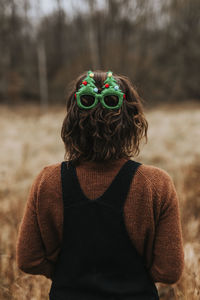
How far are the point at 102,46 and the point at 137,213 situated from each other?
75.8ft

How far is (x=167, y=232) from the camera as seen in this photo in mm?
1291

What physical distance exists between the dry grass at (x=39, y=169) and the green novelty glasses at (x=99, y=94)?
601mm

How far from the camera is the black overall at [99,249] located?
49.0 inches

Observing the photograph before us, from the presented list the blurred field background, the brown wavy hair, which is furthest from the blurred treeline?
the brown wavy hair

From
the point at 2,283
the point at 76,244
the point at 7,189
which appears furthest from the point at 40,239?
the point at 7,189

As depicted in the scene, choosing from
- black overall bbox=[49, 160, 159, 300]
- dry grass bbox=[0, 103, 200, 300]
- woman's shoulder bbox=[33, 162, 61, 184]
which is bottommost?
dry grass bbox=[0, 103, 200, 300]

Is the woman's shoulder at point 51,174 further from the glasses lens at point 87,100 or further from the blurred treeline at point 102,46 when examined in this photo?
the blurred treeline at point 102,46

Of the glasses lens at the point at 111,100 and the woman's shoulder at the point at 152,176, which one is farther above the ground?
the glasses lens at the point at 111,100

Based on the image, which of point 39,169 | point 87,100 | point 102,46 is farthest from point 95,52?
point 87,100

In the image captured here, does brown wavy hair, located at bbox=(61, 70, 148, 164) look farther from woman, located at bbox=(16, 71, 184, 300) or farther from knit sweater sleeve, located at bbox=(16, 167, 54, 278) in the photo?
knit sweater sleeve, located at bbox=(16, 167, 54, 278)

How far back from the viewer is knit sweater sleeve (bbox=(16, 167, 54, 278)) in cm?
136

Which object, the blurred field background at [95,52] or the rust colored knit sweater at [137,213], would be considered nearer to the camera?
the rust colored knit sweater at [137,213]

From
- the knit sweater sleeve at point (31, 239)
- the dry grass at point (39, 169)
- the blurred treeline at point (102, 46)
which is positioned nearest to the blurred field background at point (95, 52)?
the blurred treeline at point (102, 46)

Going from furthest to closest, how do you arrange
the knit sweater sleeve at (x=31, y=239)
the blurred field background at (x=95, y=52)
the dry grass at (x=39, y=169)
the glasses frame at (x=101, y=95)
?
1. the blurred field background at (x=95, y=52)
2. the dry grass at (x=39, y=169)
3. the knit sweater sleeve at (x=31, y=239)
4. the glasses frame at (x=101, y=95)
